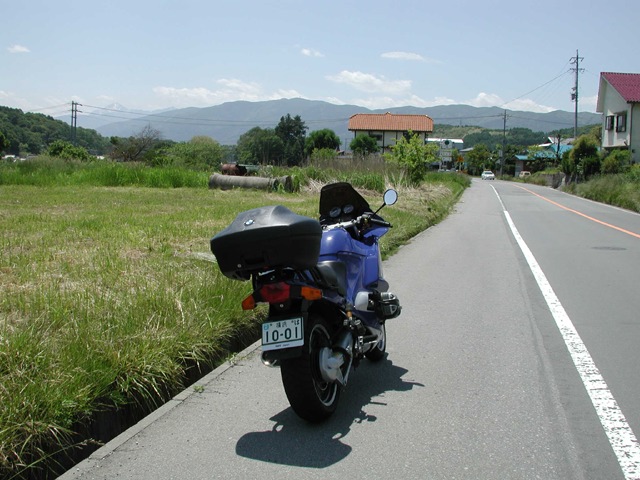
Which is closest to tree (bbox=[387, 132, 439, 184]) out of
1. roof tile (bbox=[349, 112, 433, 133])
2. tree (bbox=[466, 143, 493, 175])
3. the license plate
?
the license plate

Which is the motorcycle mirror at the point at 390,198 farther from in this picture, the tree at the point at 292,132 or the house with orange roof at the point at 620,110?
the tree at the point at 292,132

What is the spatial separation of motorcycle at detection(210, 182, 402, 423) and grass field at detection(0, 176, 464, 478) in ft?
3.57

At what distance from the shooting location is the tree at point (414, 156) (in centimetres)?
3077

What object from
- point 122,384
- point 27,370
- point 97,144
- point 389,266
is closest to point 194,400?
point 122,384

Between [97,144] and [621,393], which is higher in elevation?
[97,144]

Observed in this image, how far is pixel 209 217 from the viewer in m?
14.0

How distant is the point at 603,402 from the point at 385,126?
4068 inches

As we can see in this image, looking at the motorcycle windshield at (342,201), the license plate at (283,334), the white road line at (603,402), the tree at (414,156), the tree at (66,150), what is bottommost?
the white road line at (603,402)

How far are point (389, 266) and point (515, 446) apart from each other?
7.19 meters

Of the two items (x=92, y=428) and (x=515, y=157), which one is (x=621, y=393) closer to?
(x=92, y=428)

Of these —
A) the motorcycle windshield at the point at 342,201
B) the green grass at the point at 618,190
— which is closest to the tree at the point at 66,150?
the green grass at the point at 618,190

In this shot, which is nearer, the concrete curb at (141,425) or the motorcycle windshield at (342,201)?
the concrete curb at (141,425)

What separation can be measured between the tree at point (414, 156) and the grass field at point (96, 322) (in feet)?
67.5

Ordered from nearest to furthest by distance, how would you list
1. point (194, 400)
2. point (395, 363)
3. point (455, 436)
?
point (455, 436)
point (194, 400)
point (395, 363)
